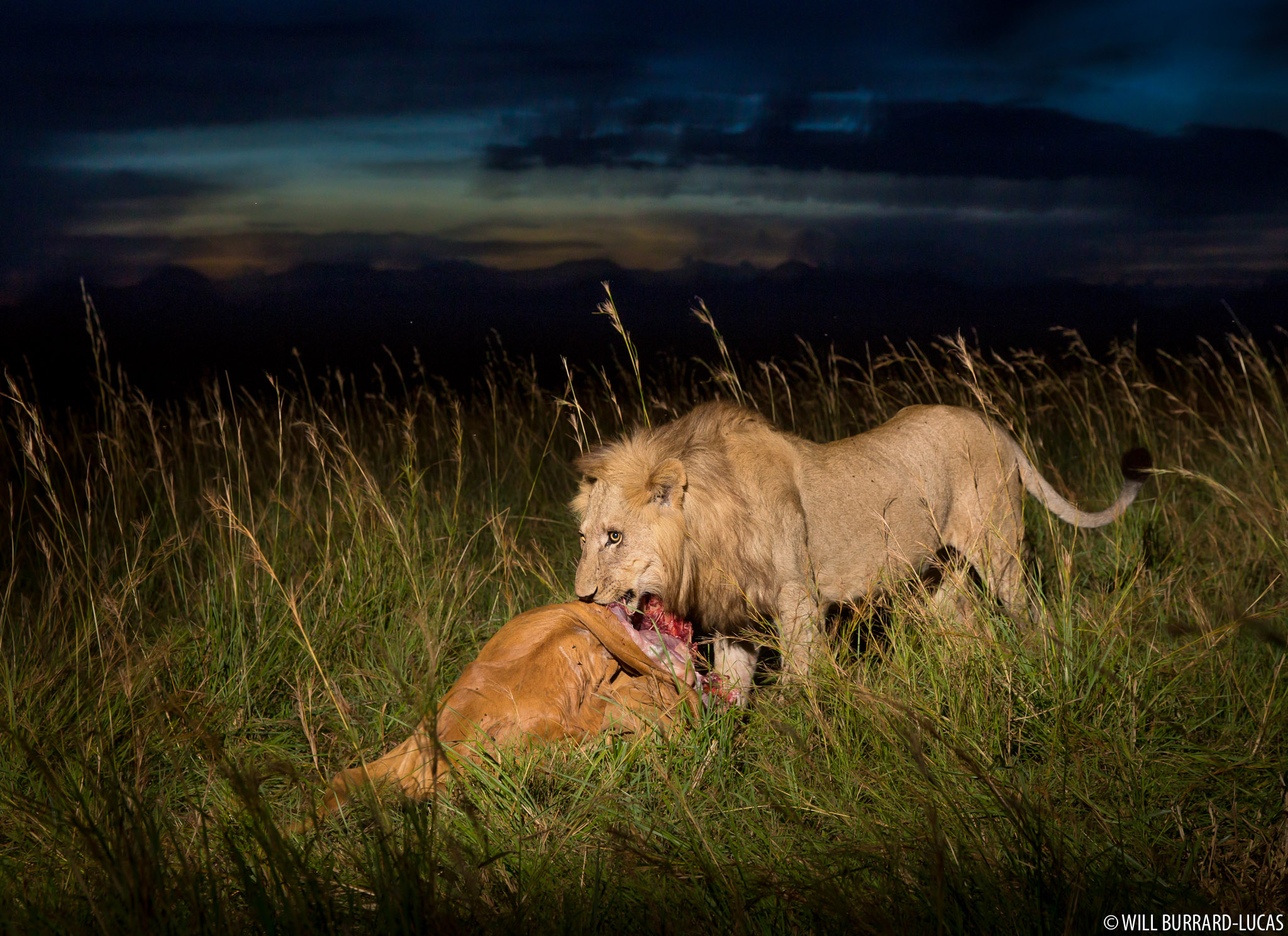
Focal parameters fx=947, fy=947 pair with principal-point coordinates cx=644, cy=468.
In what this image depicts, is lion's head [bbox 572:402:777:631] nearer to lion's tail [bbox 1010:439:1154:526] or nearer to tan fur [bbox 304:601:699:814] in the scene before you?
tan fur [bbox 304:601:699:814]

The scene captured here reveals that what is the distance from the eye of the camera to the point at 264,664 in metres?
3.99

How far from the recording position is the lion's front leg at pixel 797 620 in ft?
12.5

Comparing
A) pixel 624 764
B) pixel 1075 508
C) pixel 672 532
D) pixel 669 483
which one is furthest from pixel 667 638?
pixel 1075 508

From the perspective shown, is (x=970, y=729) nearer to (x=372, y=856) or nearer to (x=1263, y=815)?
(x=1263, y=815)

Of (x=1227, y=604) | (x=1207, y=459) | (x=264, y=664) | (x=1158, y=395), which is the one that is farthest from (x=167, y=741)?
(x=1158, y=395)

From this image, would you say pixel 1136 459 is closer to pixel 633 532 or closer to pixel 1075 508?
pixel 1075 508

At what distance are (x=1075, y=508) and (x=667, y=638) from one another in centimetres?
203

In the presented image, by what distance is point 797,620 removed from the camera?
12.9 ft

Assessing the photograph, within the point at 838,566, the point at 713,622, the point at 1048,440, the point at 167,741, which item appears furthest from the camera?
the point at 1048,440

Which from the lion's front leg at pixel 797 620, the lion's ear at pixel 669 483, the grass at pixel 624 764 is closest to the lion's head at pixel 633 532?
the lion's ear at pixel 669 483

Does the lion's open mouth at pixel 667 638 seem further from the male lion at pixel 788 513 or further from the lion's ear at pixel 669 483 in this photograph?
the lion's ear at pixel 669 483

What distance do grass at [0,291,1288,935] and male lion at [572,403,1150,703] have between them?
0.37 m

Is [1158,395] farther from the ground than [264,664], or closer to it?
farther from the ground

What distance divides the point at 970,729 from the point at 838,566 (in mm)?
1351
